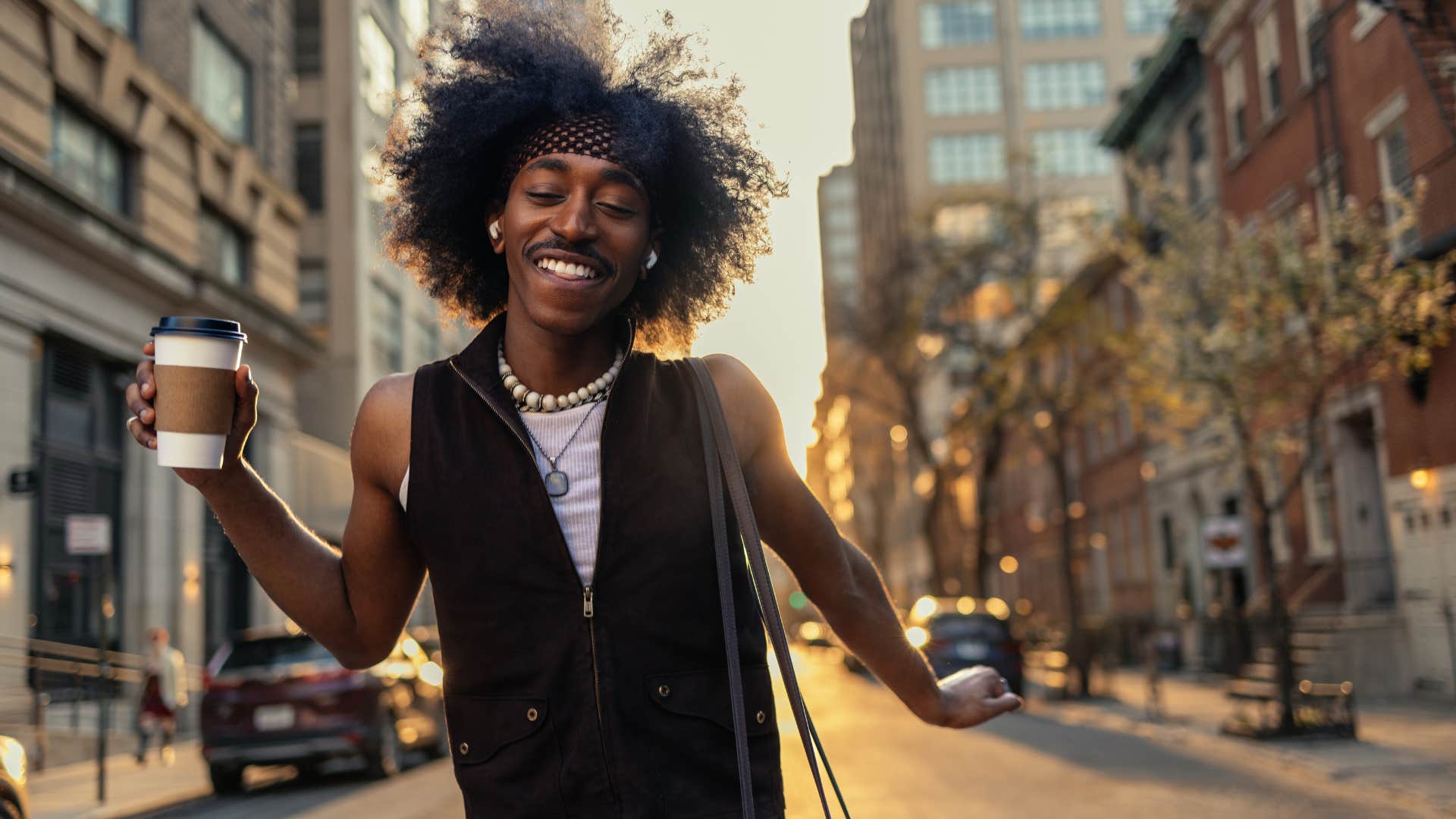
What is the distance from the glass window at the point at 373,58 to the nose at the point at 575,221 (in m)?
36.9

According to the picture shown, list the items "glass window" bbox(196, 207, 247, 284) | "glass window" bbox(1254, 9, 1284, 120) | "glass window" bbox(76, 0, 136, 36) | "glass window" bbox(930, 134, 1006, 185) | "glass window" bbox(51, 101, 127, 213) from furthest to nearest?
"glass window" bbox(930, 134, 1006, 185), "glass window" bbox(1254, 9, 1284, 120), "glass window" bbox(196, 207, 247, 284), "glass window" bbox(76, 0, 136, 36), "glass window" bbox(51, 101, 127, 213)

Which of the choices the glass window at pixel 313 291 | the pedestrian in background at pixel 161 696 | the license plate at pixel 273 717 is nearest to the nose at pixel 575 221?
the license plate at pixel 273 717

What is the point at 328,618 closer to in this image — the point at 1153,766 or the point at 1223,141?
the point at 1153,766

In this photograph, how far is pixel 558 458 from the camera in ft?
8.07

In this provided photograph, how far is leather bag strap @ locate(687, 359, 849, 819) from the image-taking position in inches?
89.7

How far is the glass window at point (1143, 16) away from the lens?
71750 millimetres

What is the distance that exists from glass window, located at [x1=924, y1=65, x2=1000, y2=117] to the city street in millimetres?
59586

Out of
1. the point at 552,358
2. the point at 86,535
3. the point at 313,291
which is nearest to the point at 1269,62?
the point at 86,535

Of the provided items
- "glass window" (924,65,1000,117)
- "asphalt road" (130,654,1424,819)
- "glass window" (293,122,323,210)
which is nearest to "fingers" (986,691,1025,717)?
"asphalt road" (130,654,1424,819)

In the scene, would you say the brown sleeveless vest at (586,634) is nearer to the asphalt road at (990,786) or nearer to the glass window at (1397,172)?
the asphalt road at (990,786)

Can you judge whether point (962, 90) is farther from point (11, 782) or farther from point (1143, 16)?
point (11, 782)

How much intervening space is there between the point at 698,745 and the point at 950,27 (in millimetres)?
77559

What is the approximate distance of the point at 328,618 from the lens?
8.30 feet

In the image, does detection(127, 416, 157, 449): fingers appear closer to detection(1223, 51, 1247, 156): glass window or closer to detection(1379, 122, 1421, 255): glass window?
detection(1379, 122, 1421, 255): glass window
